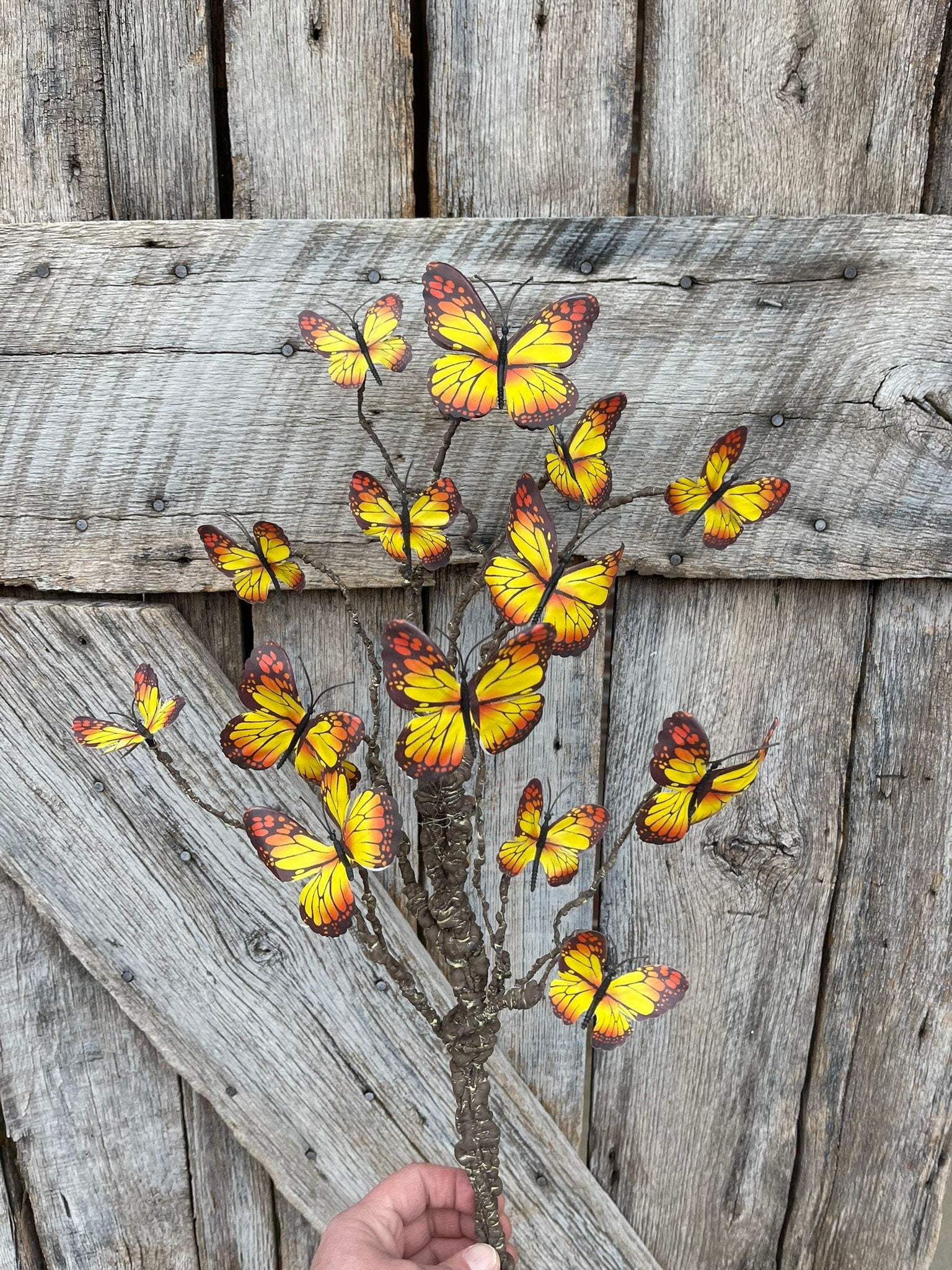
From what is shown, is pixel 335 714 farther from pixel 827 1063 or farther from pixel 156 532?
pixel 827 1063

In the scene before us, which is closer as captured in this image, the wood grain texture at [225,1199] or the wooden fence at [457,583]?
the wooden fence at [457,583]

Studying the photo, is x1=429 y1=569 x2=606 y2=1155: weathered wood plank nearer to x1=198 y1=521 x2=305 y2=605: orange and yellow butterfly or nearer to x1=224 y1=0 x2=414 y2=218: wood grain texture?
x1=198 y1=521 x2=305 y2=605: orange and yellow butterfly

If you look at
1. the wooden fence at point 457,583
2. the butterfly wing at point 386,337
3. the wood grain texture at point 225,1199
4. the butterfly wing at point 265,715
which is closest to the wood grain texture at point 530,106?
the wooden fence at point 457,583

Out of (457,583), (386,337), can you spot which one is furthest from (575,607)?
(457,583)

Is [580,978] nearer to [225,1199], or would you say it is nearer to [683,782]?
[683,782]

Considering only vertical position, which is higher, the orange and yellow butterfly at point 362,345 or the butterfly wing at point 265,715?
the orange and yellow butterfly at point 362,345

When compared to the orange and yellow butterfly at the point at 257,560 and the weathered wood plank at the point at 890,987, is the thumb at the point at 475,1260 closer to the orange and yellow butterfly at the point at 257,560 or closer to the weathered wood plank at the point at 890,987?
the weathered wood plank at the point at 890,987

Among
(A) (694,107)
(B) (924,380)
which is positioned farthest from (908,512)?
(A) (694,107)
